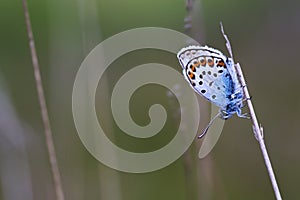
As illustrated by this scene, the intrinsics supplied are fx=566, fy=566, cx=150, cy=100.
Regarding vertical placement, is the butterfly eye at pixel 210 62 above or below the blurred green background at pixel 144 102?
below

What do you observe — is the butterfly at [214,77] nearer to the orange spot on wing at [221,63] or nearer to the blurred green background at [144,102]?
the orange spot on wing at [221,63]

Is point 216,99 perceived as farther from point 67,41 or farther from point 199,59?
point 67,41

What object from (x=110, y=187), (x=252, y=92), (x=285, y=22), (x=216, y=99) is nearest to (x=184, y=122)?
(x=216, y=99)

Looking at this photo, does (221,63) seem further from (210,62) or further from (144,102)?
(144,102)

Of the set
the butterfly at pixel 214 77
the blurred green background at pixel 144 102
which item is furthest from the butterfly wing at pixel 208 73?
the blurred green background at pixel 144 102

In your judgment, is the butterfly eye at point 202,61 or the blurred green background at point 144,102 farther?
the blurred green background at point 144,102

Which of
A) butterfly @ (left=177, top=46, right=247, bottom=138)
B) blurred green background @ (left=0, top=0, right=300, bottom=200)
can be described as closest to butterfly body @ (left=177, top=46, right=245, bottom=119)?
butterfly @ (left=177, top=46, right=247, bottom=138)
